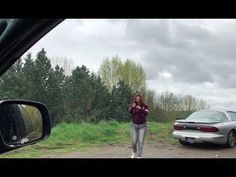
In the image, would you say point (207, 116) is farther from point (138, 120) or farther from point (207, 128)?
point (138, 120)

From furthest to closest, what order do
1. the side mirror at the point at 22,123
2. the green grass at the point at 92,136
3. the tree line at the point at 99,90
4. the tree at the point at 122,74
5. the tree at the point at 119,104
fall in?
the tree at the point at 119,104, the green grass at the point at 92,136, the tree at the point at 122,74, the tree line at the point at 99,90, the side mirror at the point at 22,123

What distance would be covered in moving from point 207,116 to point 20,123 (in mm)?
10051

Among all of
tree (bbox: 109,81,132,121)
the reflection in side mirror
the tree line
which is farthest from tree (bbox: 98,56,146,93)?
the reflection in side mirror

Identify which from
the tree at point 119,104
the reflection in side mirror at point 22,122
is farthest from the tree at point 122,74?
the reflection in side mirror at point 22,122

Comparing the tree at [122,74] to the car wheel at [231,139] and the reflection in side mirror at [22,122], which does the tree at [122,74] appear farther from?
the reflection in side mirror at [22,122]

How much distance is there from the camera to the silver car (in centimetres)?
1006

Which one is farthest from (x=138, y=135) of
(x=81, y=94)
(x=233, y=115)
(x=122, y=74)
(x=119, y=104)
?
(x=119, y=104)

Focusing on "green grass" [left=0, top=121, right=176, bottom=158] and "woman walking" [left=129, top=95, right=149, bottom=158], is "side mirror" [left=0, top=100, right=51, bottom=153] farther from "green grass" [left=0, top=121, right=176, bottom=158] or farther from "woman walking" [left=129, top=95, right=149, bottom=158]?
"green grass" [left=0, top=121, right=176, bottom=158]

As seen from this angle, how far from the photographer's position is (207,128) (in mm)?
10031

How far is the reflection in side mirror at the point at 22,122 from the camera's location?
1193 millimetres

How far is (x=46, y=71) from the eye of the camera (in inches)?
293
